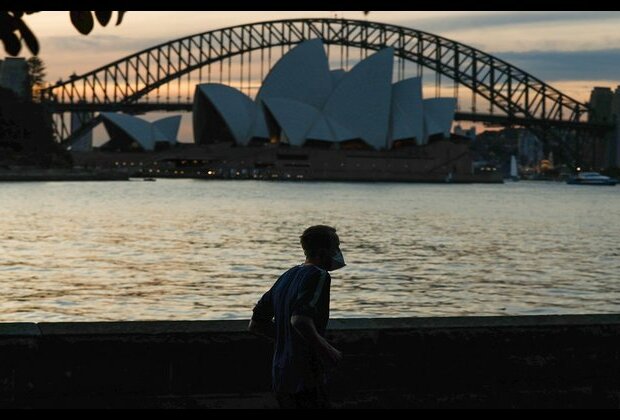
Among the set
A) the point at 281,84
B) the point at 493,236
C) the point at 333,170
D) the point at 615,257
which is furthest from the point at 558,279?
the point at 333,170

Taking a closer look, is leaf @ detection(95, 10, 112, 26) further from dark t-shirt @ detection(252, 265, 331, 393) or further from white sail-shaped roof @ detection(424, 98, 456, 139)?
white sail-shaped roof @ detection(424, 98, 456, 139)

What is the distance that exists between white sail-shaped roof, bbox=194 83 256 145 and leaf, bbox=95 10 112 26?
528ft

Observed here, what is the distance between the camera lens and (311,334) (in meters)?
6.21

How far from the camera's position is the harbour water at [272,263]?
2631cm

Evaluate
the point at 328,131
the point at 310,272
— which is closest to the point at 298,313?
the point at 310,272

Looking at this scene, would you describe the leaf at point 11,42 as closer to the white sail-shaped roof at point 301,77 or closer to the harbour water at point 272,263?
the harbour water at point 272,263

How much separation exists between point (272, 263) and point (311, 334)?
3218 cm

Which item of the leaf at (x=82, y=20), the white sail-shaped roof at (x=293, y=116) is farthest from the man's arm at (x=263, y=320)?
the white sail-shaped roof at (x=293, y=116)

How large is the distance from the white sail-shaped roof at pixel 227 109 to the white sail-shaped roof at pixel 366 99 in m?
13.0

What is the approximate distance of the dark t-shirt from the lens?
20.5ft

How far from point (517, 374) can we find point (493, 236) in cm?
4940

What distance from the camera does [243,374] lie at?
872 cm

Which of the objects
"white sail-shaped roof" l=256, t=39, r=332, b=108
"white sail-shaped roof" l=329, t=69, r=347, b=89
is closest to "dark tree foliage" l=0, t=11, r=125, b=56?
"white sail-shaped roof" l=256, t=39, r=332, b=108
